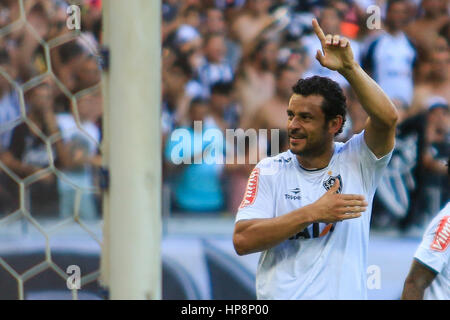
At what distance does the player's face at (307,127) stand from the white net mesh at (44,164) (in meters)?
1.24

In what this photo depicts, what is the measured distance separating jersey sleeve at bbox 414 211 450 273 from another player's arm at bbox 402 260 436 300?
0.09ft

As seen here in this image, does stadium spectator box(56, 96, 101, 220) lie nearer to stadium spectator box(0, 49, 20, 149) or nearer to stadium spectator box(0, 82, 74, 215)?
stadium spectator box(0, 82, 74, 215)

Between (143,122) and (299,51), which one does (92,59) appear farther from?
(143,122)

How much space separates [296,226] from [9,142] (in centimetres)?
189

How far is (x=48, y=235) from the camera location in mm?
3426

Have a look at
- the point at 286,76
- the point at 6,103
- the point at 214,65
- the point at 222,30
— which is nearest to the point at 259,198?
the point at 6,103

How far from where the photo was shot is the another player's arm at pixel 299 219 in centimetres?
213

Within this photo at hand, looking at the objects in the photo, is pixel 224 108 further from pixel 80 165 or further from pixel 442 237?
pixel 442 237

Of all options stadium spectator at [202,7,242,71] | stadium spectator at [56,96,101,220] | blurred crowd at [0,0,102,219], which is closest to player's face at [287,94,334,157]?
blurred crowd at [0,0,102,219]

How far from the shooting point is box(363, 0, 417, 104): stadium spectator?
16.6ft

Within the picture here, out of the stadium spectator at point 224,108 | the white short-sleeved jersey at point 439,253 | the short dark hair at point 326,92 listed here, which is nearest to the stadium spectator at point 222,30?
the stadium spectator at point 224,108

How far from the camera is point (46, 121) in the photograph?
3.72 metres

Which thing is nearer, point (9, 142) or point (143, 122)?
Result: point (143, 122)
